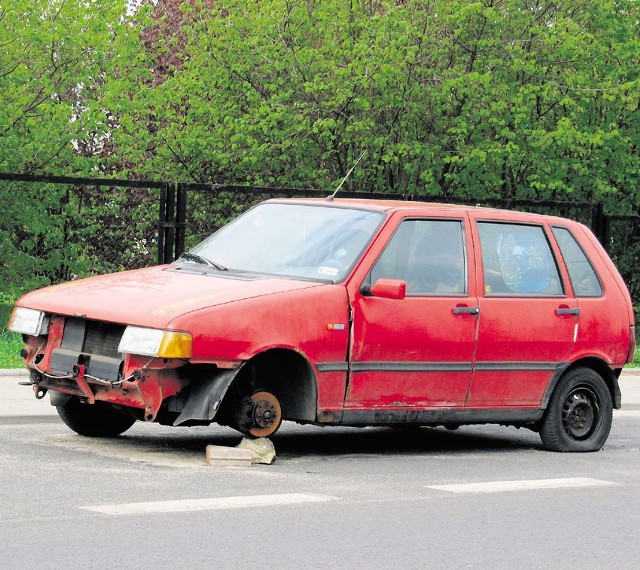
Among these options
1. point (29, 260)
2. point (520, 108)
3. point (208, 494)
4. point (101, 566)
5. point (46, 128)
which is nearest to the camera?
point (101, 566)

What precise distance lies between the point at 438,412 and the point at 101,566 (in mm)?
4340

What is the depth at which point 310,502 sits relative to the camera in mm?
8492

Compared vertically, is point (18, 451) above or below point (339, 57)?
below

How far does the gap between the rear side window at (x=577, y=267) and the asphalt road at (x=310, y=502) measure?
47.2 inches

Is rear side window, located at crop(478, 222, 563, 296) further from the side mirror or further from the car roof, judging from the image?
the side mirror

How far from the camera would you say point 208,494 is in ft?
28.1

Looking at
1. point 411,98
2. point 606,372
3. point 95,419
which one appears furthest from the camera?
point 411,98

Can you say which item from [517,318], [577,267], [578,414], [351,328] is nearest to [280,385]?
[351,328]

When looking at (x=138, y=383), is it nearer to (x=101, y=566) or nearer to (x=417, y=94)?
(x=101, y=566)

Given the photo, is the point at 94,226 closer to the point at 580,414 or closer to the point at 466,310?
the point at 580,414

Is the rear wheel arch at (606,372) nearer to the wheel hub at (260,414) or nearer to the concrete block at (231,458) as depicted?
the wheel hub at (260,414)

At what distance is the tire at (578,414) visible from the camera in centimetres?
1130

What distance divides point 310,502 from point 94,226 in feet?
30.9

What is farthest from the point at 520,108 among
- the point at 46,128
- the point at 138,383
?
the point at 138,383
